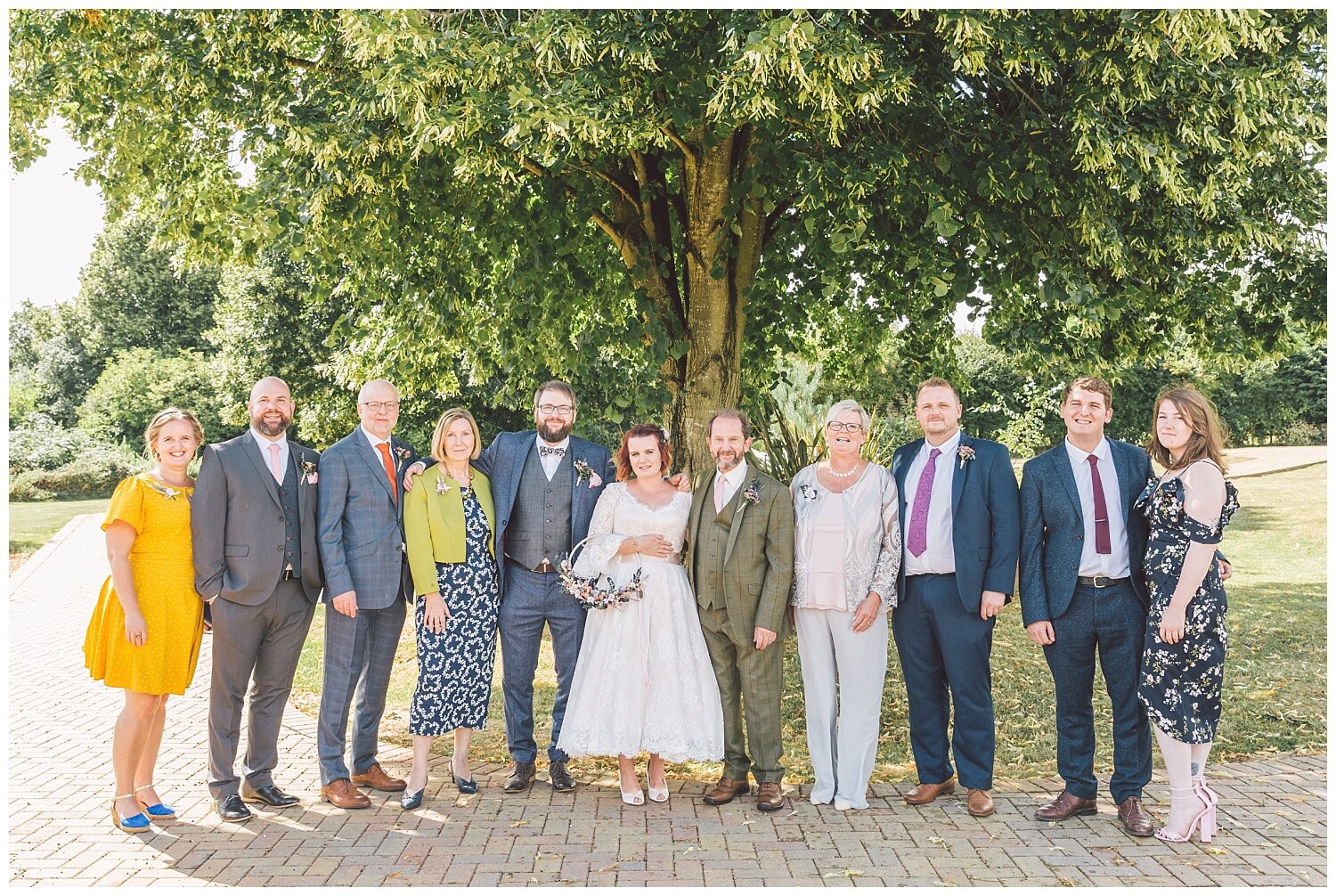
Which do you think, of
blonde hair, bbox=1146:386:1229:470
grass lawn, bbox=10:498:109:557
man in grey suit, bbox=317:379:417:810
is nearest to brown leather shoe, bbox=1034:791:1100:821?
blonde hair, bbox=1146:386:1229:470

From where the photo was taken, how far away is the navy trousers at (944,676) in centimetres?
544

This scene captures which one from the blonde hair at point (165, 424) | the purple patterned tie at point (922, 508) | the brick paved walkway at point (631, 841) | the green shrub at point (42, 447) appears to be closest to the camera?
the brick paved walkway at point (631, 841)

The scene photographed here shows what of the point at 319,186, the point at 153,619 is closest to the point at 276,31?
the point at 319,186

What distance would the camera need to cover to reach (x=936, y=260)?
22.6 ft

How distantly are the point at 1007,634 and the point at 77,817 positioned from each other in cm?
974

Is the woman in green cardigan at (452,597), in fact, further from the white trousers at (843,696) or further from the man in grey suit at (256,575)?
the white trousers at (843,696)

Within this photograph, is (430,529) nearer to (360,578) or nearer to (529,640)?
(360,578)

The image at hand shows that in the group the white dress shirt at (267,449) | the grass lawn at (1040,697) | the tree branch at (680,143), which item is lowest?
the grass lawn at (1040,697)

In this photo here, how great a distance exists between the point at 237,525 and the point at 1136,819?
515cm

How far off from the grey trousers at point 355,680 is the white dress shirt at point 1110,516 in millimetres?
3983

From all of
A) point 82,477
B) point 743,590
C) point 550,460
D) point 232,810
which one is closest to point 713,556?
point 743,590

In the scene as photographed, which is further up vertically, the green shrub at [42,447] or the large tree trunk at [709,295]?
the large tree trunk at [709,295]

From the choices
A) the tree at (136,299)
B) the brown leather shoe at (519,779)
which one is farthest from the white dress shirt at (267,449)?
the tree at (136,299)

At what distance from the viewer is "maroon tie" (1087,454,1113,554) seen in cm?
522
